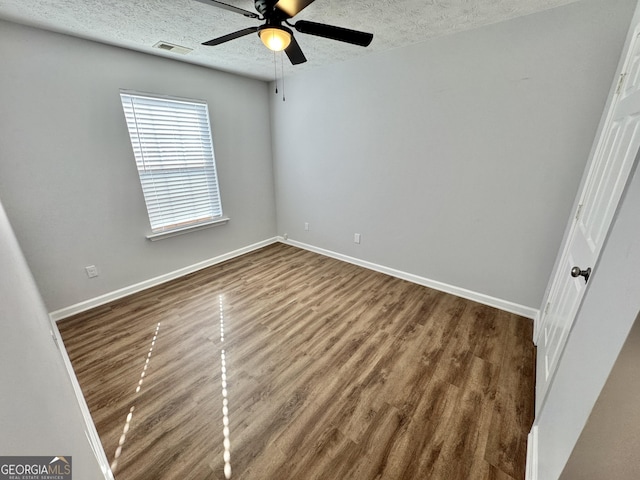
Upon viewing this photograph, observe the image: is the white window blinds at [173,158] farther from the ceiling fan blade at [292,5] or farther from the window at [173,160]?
the ceiling fan blade at [292,5]

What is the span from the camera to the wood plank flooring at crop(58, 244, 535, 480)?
1.30 meters

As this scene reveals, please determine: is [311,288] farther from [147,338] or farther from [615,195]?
[615,195]

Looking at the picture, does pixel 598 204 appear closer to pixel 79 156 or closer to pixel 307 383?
pixel 307 383

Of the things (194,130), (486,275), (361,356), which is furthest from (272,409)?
(194,130)

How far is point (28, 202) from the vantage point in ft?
7.00

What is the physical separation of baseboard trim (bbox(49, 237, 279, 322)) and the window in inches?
20.2

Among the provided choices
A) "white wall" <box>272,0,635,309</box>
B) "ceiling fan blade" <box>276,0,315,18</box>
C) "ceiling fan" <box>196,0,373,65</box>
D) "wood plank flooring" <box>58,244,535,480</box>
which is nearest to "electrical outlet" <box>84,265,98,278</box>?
"wood plank flooring" <box>58,244,535,480</box>

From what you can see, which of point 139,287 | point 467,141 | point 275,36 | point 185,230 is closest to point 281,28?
point 275,36

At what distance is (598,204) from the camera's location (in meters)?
1.27

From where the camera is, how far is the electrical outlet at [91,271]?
8.27ft

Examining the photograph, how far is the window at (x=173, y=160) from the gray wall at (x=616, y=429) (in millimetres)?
3477

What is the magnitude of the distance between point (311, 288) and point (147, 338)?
1574mm

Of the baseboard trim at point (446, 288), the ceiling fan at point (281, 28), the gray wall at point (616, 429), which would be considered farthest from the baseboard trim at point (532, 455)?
the ceiling fan at point (281, 28)

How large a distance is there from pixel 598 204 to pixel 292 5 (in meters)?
1.88
